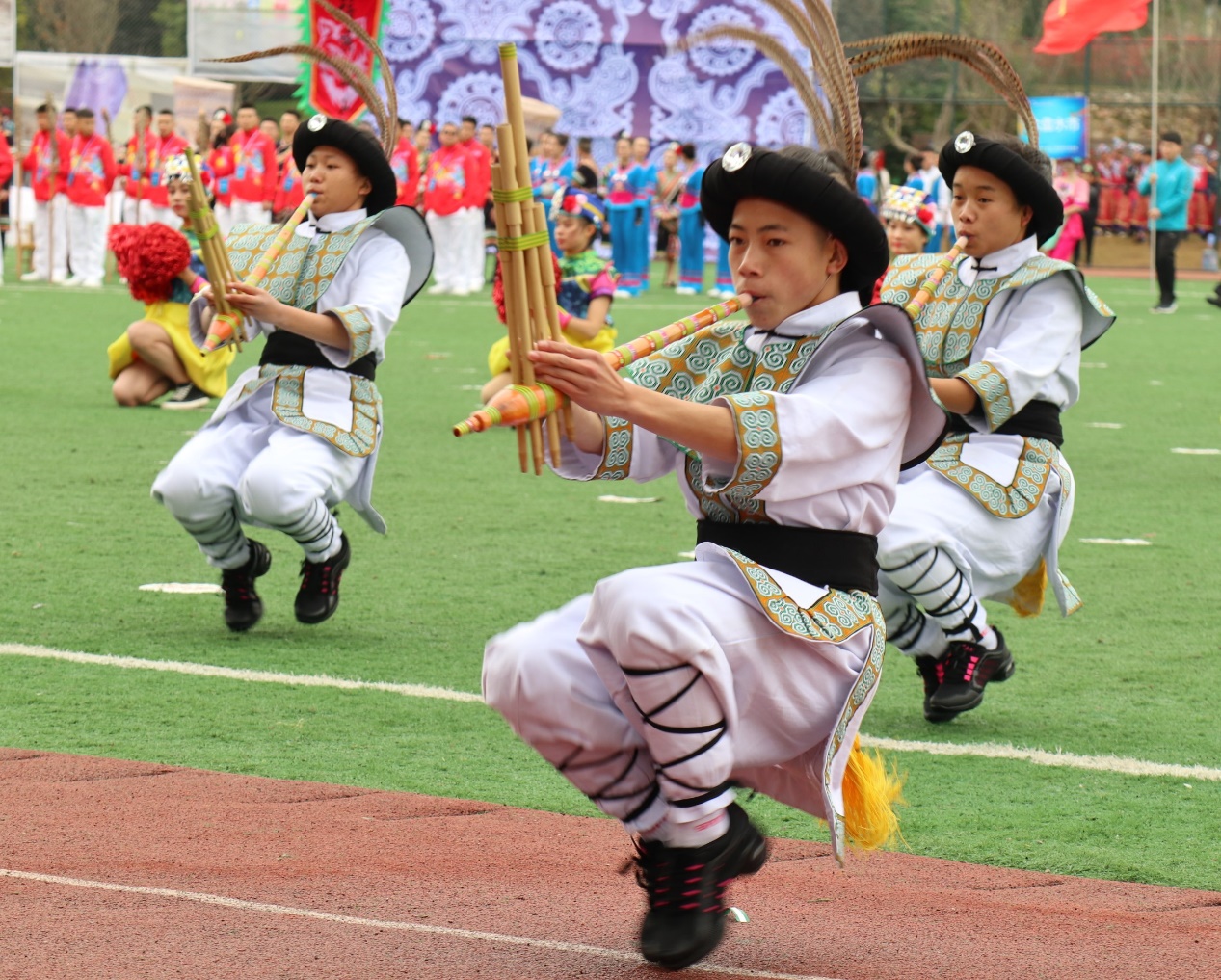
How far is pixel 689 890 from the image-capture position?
290cm

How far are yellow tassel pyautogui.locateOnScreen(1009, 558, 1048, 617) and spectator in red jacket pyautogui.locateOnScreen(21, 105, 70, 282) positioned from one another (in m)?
18.2

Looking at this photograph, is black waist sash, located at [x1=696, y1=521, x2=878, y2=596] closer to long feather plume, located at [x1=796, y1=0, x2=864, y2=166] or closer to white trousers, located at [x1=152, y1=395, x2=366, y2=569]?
long feather plume, located at [x1=796, y1=0, x2=864, y2=166]

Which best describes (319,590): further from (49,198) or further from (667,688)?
(49,198)

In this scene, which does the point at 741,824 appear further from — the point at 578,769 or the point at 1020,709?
the point at 1020,709

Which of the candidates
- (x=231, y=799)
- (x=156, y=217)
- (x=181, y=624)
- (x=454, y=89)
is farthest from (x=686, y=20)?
(x=231, y=799)

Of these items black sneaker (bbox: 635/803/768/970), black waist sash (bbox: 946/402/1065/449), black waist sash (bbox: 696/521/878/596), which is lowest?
black sneaker (bbox: 635/803/768/970)

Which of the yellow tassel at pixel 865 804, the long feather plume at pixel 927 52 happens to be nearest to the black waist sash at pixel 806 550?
the yellow tassel at pixel 865 804

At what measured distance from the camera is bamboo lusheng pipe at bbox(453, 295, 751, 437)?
2.54 metres

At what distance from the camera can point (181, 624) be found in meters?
5.66

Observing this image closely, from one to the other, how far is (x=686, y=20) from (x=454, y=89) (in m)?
3.52

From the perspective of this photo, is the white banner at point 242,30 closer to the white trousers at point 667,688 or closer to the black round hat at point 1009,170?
the black round hat at point 1009,170

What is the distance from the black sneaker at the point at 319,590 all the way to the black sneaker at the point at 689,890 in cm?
271

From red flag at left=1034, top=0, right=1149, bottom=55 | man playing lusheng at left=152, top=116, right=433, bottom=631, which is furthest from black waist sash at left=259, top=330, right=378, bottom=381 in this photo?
red flag at left=1034, top=0, right=1149, bottom=55

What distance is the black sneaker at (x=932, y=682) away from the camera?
15.2ft
